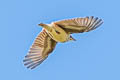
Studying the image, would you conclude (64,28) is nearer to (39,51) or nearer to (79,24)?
(79,24)

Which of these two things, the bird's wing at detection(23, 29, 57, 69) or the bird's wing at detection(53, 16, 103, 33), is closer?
the bird's wing at detection(53, 16, 103, 33)

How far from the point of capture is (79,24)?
18.5 m

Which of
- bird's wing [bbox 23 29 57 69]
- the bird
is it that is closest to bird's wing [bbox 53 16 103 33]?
the bird

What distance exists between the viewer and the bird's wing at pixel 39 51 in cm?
2004

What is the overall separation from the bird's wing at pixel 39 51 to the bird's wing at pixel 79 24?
4.42 feet

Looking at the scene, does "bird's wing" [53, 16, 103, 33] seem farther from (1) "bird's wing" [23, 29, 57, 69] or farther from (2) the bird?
(1) "bird's wing" [23, 29, 57, 69]

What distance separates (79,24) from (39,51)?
264cm

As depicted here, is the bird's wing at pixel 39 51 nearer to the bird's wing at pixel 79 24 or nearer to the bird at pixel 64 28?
the bird at pixel 64 28

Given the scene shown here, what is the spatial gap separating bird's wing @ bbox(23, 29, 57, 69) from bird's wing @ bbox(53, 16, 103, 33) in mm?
1348

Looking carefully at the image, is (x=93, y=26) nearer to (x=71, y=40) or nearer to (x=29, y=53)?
(x=71, y=40)

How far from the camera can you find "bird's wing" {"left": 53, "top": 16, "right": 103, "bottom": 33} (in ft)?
59.8

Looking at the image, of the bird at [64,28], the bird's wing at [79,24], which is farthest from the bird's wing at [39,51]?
the bird's wing at [79,24]

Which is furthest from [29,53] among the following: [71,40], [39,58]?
[71,40]

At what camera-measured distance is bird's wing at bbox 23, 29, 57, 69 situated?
65.8ft
